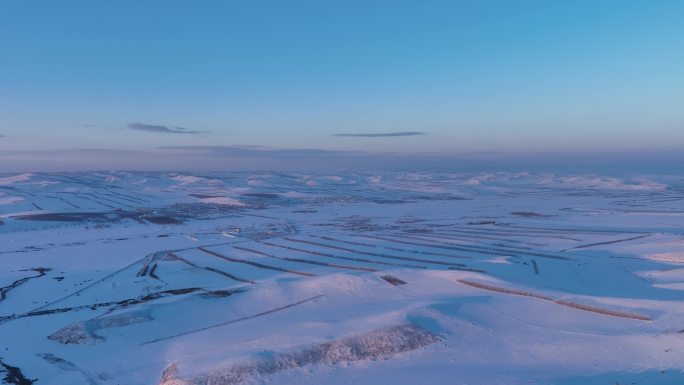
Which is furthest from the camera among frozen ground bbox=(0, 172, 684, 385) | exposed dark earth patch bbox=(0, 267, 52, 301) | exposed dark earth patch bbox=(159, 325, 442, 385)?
exposed dark earth patch bbox=(0, 267, 52, 301)

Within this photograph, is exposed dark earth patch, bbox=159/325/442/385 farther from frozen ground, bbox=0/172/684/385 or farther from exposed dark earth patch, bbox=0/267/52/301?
exposed dark earth patch, bbox=0/267/52/301

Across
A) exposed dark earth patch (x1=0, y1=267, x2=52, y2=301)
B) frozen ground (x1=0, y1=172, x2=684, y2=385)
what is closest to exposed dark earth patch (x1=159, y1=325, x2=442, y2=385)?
frozen ground (x1=0, y1=172, x2=684, y2=385)

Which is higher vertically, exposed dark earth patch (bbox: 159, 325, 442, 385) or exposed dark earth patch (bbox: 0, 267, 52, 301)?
exposed dark earth patch (bbox: 159, 325, 442, 385)

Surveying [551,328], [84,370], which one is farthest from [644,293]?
[84,370]

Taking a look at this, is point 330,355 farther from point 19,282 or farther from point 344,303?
point 19,282

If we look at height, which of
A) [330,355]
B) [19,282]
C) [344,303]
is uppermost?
[330,355]

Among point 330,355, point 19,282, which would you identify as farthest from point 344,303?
point 19,282

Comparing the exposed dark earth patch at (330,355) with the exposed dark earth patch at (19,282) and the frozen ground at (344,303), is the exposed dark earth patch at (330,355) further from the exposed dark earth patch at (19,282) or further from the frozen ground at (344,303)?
the exposed dark earth patch at (19,282)

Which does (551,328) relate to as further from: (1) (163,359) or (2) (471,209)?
(2) (471,209)

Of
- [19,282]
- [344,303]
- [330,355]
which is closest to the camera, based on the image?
[330,355]
